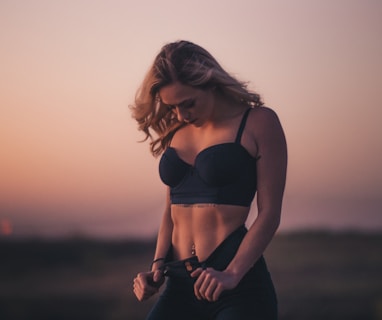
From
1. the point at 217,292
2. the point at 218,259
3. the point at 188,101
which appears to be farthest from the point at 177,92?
the point at 217,292

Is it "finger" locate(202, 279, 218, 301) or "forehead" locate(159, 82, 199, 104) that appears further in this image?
"forehead" locate(159, 82, 199, 104)

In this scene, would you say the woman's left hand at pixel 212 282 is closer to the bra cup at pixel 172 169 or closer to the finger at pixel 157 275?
the finger at pixel 157 275

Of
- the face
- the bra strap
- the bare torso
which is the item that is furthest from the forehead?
the bare torso

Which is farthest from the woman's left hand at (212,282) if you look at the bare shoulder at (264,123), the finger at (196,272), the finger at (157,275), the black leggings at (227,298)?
the bare shoulder at (264,123)

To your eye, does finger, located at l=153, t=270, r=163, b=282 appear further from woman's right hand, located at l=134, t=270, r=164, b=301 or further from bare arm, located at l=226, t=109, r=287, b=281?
bare arm, located at l=226, t=109, r=287, b=281

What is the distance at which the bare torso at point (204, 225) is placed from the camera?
2.96 m

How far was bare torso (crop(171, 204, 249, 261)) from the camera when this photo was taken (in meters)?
2.96

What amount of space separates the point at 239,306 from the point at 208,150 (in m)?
0.47

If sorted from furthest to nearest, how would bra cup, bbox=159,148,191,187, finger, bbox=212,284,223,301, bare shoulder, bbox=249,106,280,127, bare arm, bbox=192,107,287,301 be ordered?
bra cup, bbox=159,148,191,187 → bare shoulder, bbox=249,106,280,127 → bare arm, bbox=192,107,287,301 → finger, bbox=212,284,223,301

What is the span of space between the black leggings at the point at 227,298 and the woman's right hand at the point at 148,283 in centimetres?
5

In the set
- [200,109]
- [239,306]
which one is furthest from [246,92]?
[239,306]

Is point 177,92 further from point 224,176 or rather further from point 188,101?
point 224,176

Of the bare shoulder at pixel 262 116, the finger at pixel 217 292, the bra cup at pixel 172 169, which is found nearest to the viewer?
the finger at pixel 217 292

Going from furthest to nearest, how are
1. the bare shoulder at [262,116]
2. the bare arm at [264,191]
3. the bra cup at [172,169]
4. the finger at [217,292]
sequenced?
the bra cup at [172,169] < the bare shoulder at [262,116] < the bare arm at [264,191] < the finger at [217,292]
